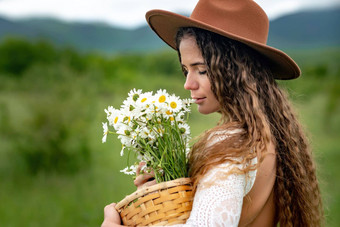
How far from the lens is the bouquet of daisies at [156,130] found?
1526mm

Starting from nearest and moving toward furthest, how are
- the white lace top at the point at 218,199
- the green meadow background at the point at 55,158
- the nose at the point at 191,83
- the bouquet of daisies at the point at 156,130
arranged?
the white lace top at the point at 218,199
the bouquet of daisies at the point at 156,130
the nose at the point at 191,83
the green meadow background at the point at 55,158

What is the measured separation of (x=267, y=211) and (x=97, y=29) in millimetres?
15979

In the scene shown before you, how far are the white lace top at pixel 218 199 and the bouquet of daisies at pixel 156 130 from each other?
0.73ft

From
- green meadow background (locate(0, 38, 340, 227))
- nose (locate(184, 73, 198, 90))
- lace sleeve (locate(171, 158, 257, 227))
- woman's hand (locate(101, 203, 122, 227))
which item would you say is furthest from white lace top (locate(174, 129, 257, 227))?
green meadow background (locate(0, 38, 340, 227))

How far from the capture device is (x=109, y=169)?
9.71 metres

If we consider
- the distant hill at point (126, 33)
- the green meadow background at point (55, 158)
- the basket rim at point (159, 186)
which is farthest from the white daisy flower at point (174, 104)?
the distant hill at point (126, 33)

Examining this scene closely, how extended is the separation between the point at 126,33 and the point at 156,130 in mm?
17926

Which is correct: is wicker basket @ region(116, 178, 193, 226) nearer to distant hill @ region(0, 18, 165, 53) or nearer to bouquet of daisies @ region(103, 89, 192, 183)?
bouquet of daisies @ region(103, 89, 192, 183)

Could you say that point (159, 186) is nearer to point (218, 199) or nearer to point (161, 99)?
point (218, 199)

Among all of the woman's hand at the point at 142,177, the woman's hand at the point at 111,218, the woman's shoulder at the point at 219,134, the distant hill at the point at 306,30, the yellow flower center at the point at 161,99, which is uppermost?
the distant hill at the point at 306,30

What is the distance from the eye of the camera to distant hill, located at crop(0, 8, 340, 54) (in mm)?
12117

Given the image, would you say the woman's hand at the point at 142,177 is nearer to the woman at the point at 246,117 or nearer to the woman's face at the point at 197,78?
the woman at the point at 246,117

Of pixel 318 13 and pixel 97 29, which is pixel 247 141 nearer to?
pixel 97 29

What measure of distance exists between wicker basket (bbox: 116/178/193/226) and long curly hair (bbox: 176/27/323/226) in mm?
67
